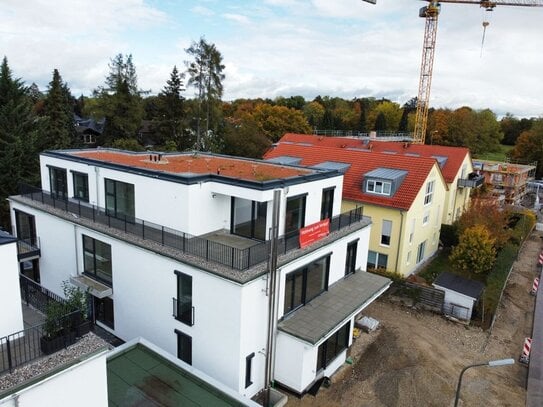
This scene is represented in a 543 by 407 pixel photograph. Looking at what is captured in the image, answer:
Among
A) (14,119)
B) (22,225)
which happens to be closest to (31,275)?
(22,225)

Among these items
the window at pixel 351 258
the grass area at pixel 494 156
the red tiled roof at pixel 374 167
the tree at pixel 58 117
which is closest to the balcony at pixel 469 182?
the red tiled roof at pixel 374 167

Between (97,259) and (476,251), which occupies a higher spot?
(97,259)

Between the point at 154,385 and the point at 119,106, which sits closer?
the point at 154,385

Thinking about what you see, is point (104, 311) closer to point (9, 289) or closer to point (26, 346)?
point (9, 289)

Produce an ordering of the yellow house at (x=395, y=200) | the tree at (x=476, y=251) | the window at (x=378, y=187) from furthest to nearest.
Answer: the window at (x=378, y=187) < the yellow house at (x=395, y=200) < the tree at (x=476, y=251)

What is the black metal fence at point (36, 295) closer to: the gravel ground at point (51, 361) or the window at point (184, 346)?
the gravel ground at point (51, 361)

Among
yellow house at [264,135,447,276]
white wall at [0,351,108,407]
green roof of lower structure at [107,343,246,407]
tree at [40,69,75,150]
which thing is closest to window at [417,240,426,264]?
yellow house at [264,135,447,276]

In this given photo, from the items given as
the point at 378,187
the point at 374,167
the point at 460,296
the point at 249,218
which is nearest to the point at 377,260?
the point at 378,187
